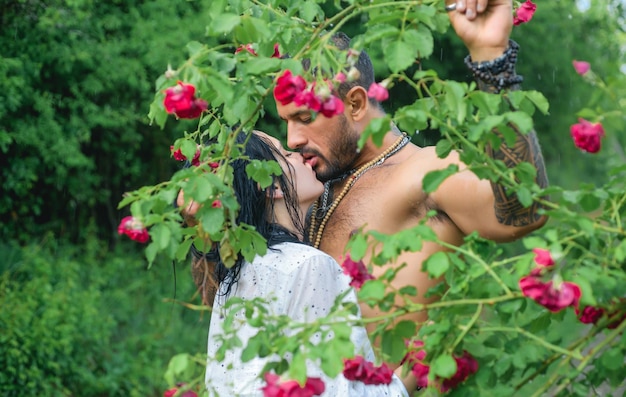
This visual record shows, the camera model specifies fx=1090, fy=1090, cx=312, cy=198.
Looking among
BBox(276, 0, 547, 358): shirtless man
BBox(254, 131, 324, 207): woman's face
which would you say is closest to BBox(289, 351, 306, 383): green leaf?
BBox(276, 0, 547, 358): shirtless man

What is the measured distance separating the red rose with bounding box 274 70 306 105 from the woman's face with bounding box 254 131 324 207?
3.50 ft

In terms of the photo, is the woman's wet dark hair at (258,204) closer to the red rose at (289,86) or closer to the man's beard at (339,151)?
the man's beard at (339,151)

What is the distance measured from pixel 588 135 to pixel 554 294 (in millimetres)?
386

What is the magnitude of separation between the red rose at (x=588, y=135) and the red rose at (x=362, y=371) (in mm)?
625

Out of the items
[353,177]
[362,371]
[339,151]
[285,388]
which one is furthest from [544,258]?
[353,177]

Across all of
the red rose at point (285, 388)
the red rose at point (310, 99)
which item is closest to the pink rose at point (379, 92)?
the red rose at point (310, 99)

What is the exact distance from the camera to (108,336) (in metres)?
8.15

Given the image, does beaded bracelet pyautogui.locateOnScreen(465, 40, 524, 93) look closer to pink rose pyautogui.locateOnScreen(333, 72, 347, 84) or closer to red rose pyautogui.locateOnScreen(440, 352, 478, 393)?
pink rose pyautogui.locateOnScreen(333, 72, 347, 84)

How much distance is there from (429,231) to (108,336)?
6.35m

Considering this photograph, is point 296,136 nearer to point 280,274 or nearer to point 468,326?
point 280,274

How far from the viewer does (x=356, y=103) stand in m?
3.41

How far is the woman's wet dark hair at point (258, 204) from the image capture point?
3176 millimetres

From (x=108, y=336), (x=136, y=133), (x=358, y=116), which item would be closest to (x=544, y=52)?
(x=136, y=133)

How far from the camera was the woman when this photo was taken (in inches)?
116
